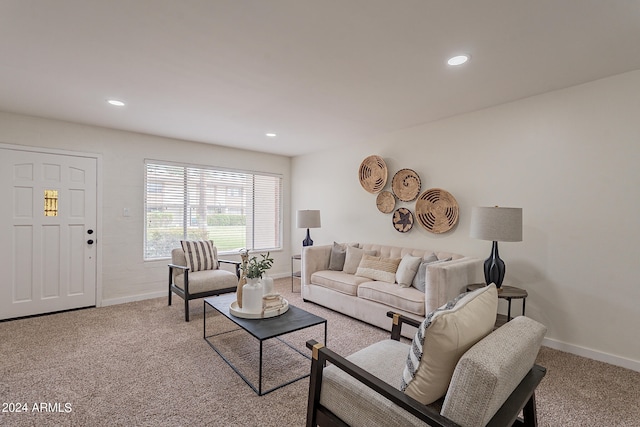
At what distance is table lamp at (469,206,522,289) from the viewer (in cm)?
269

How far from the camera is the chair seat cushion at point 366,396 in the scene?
50.4 inches

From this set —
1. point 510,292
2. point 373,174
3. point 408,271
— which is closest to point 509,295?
point 510,292

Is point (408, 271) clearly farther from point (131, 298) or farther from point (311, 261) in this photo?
point (131, 298)

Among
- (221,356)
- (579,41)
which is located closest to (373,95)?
(579,41)

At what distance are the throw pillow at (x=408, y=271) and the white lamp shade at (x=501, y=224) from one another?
35.2 inches

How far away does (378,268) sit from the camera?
3.89 metres

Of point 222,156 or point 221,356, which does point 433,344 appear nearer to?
point 221,356

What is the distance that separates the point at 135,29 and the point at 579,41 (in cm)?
294

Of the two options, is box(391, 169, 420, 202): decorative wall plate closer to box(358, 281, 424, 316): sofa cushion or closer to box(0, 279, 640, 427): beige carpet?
box(358, 281, 424, 316): sofa cushion

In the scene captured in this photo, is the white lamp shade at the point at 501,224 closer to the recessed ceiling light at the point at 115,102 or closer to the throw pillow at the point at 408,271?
the throw pillow at the point at 408,271

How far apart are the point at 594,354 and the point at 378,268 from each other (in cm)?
213

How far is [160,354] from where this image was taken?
2.76 metres

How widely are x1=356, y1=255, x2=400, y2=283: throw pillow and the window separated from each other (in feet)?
8.23

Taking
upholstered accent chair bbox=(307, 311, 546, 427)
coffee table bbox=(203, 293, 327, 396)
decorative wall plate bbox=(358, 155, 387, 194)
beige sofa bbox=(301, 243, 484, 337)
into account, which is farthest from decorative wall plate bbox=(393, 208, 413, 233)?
upholstered accent chair bbox=(307, 311, 546, 427)
